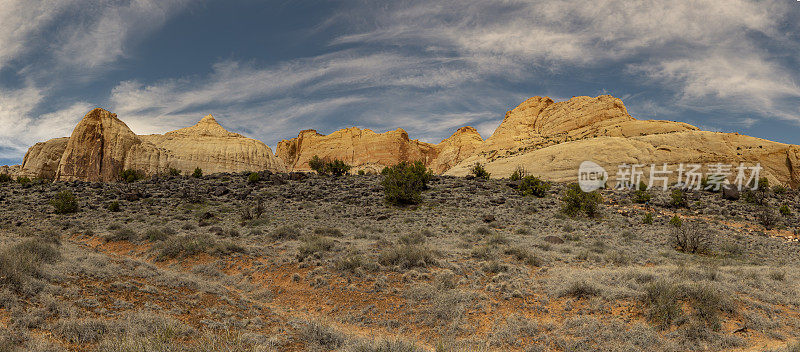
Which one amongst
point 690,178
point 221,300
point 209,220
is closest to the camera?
point 221,300

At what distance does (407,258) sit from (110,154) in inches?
2733

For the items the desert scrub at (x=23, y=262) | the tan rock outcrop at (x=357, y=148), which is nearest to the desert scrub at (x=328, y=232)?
the desert scrub at (x=23, y=262)

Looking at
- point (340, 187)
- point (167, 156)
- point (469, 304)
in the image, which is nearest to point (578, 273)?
point (469, 304)

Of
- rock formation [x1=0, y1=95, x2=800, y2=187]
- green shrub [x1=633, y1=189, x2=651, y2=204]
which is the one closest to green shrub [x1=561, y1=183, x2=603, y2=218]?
green shrub [x1=633, y1=189, x2=651, y2=204]

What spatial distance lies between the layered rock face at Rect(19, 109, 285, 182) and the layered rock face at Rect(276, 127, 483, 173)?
35133mm

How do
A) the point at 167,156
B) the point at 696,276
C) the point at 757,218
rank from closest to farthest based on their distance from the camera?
the point at 696,276 < the point at 757,218 < the point at 167,156

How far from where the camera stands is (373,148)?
11481cm

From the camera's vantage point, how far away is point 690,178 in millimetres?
39969

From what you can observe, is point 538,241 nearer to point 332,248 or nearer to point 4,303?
point 332,248

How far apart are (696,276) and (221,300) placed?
A: 42.4 feet

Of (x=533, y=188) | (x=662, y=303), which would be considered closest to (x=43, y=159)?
(x=533, y=188)

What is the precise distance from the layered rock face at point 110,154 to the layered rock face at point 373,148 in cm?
3513

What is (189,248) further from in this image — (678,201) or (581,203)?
(678,201)

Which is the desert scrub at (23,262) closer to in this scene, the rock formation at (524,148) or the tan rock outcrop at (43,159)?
the rock formation at (524,148)
